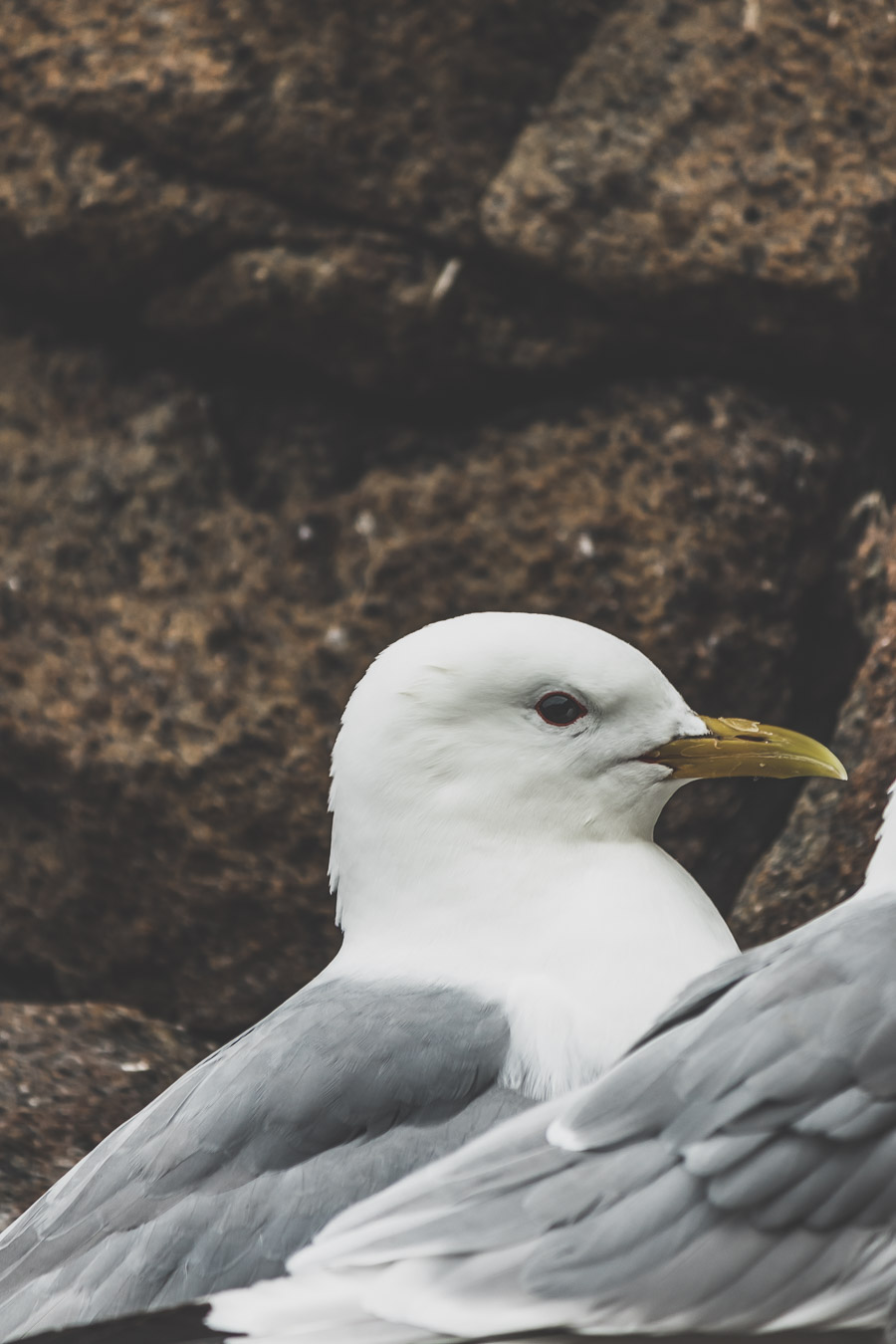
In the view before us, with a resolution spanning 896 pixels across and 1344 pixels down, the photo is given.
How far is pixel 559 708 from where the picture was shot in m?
2.62

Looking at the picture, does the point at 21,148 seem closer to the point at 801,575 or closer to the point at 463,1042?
the point at 801,575

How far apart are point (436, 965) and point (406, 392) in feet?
4.71

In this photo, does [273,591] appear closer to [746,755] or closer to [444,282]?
[444,282]

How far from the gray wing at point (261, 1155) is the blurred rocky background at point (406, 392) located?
988 millimetres

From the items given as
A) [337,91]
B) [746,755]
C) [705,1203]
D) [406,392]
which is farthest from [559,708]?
[337,91]

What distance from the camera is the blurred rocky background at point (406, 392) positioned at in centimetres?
331

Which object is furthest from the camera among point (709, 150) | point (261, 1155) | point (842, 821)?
point (709, 150)

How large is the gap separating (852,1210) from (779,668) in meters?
1.76

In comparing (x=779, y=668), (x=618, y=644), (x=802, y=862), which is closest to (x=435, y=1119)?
(x=618, y=644)

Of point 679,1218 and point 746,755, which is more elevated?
point 746,755

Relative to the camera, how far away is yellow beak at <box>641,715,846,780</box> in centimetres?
261

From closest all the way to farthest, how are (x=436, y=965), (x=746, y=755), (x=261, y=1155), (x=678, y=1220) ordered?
(x=678, y=1220) < (x=261, y=1155) < (x=436, y=965) < (x=746, y=755)

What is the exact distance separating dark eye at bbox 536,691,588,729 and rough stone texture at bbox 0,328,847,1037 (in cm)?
76

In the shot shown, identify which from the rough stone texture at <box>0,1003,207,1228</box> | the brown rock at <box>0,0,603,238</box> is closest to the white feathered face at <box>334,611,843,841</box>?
the rough stone texture at <box>0,1003,207,1228</box>
